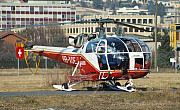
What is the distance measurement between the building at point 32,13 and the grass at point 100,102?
149499mm

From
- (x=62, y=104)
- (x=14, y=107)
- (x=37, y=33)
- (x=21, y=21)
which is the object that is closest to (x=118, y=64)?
(x=62, y=104)

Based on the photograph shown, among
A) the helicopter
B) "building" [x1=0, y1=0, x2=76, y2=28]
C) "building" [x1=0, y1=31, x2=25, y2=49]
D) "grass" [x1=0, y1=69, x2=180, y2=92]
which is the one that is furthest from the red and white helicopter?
"building" [x1=0, y1=0, x2=76, y2=28]

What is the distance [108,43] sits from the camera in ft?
75.1

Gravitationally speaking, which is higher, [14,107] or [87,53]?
[87,53]

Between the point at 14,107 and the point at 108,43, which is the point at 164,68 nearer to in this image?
the point at 108,43

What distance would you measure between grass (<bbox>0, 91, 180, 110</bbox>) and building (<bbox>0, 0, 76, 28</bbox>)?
14950 cm

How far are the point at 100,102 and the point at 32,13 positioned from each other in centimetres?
15965

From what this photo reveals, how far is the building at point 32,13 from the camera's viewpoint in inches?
6698

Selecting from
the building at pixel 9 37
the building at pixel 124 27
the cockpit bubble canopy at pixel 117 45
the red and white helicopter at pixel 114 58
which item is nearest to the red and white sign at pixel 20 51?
the red and white helicopter at pixel 114 58

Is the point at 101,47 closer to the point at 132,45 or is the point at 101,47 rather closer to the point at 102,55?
the point at 102,55

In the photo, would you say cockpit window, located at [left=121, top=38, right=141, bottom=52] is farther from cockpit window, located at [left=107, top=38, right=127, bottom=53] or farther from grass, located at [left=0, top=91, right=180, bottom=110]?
grass, located at [left=0, top=91, right=180, bottom=110]

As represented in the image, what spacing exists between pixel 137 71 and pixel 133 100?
3293 millimetres

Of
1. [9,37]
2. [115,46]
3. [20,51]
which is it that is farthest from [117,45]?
[9,37]

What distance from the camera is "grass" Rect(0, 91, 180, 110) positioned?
18091 millimetres
